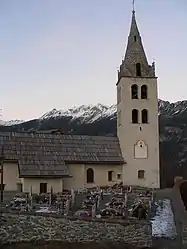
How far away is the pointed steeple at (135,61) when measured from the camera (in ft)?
155

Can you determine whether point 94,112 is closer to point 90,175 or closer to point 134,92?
point 134,92

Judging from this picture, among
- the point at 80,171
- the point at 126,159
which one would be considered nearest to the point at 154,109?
the point at 126,159

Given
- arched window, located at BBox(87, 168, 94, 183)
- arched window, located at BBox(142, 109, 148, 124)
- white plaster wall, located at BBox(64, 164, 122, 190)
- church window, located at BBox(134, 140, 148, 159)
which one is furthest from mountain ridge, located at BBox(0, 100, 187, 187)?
arched window, located at BBox(142, 109, 148, 124)

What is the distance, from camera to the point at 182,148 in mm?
95188

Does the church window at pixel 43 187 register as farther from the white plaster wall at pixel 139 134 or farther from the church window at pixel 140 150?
the church window at pixel 140 150

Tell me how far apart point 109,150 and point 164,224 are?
68.8 ft

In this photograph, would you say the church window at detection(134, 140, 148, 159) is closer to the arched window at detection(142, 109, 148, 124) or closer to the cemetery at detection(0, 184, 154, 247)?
the arched window at detection(142, 109, 148, 124)

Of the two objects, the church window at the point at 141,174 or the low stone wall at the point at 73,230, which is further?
the church window at the point at 141,174

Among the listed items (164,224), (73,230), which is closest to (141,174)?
(164,224)

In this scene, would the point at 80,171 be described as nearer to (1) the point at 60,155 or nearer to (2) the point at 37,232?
(1) the point at 60,155

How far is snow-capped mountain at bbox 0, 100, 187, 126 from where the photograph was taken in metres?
142

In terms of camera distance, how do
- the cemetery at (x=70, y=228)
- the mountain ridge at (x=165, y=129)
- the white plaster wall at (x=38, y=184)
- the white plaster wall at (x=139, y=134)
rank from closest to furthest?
the cemetery at (x=70, y=228), the white plaster wall at (x=38, y=184), the white plaster wall at (x=139, y=134), the mountain ridge at (x=165, y=129)

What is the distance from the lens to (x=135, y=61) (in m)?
47.7

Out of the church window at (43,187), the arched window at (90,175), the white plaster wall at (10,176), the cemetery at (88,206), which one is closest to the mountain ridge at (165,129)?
the arched window at (90,175)
